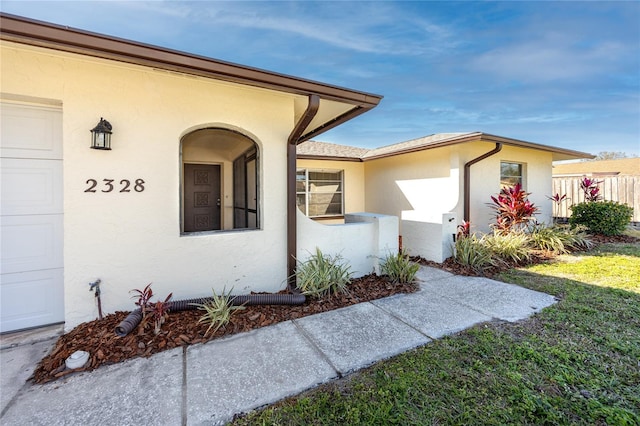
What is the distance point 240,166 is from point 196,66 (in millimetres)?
3612

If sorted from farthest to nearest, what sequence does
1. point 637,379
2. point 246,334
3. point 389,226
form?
point 389,226 → point 246,334 → point 637,379

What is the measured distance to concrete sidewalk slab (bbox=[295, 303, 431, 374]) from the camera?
260cm

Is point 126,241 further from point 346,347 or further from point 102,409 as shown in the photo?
point 346,347

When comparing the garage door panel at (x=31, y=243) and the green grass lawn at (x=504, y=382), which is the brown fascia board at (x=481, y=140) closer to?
the green grass lawn at (x=504, y=382)

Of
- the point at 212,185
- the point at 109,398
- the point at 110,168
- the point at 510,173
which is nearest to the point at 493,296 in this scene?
the point at 109,398

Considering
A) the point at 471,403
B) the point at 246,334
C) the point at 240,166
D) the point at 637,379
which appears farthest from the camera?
the point at 240,166

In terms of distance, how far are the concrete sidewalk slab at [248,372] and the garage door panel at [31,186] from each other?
8.66 feet

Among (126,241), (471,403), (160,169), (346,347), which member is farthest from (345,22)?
(471,403)

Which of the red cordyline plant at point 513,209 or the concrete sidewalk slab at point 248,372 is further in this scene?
the red cordyline plant at point 513,209

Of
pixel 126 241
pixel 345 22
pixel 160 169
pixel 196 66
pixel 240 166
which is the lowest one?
pixel 126 241

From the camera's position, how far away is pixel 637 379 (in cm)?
220

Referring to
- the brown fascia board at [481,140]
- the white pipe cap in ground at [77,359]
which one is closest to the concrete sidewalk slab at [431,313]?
the white pipe cap in ground at [77,359]

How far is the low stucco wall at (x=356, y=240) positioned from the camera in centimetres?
450

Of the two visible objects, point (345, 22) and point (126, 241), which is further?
point (345, 22)
